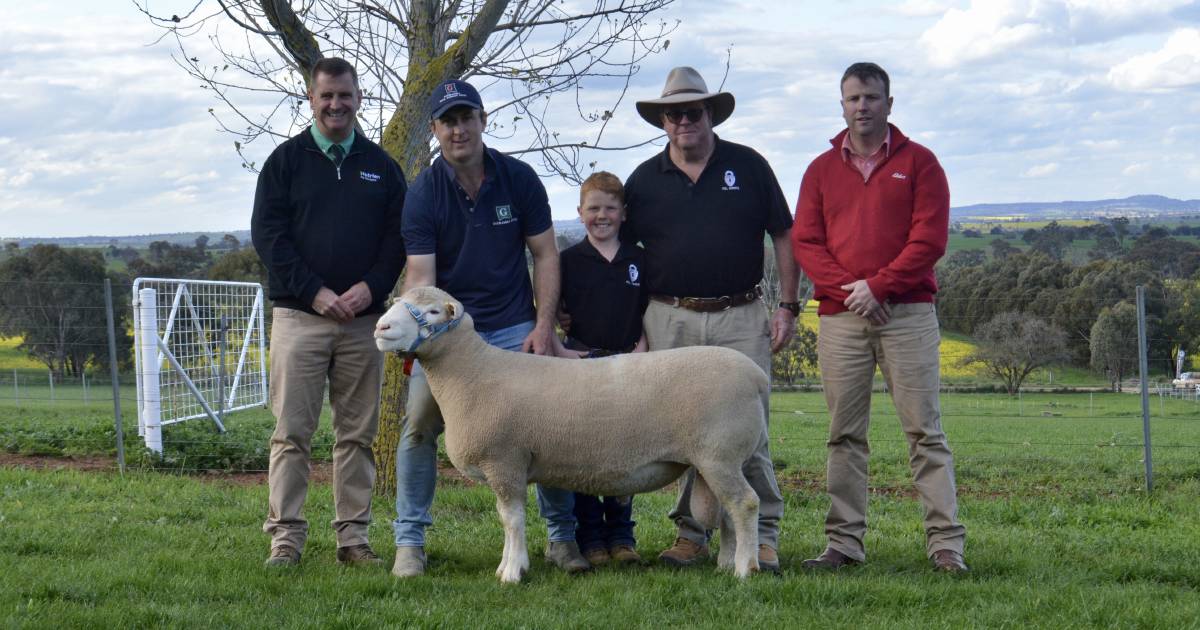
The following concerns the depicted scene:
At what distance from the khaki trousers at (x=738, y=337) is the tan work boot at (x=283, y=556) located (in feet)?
7.68

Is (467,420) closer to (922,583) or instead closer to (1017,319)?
(922,583)

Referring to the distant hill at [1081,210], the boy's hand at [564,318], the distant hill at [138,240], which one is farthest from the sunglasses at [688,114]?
the distant hill at [1081,210]

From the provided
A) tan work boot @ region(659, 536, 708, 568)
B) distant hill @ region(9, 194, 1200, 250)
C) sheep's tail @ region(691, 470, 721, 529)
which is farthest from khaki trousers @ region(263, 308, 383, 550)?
distant hill @ region(9, 194, 1200, 250)

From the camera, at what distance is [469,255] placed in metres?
5.80

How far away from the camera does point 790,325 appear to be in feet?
20.7

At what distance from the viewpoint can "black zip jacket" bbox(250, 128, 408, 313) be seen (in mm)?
5930

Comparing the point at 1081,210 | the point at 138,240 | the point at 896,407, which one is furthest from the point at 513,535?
the point at 1081,210

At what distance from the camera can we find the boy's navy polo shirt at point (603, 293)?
6.10 metres

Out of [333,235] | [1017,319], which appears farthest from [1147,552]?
[1017,319]

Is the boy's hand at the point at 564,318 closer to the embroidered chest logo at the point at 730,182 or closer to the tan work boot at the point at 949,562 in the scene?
the embroidered chest logo at the point at 730,182

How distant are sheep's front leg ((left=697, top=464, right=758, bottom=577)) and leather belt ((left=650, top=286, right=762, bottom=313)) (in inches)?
39.2

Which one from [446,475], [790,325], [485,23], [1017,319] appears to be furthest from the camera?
[1017,319]

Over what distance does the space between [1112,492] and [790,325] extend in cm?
603

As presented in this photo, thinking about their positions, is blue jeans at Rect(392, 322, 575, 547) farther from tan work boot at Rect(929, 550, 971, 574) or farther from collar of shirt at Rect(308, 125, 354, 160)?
tan work boot at Rect(929, 550, 971, 574)
